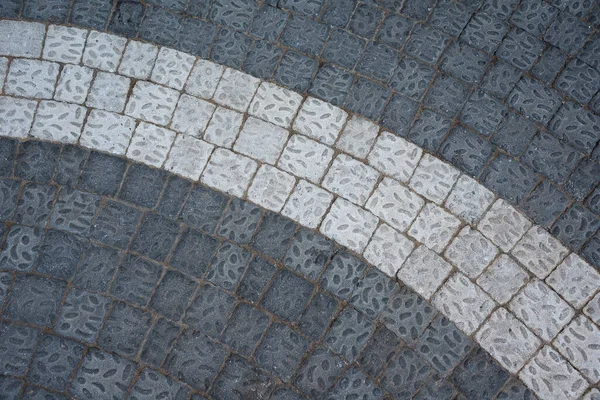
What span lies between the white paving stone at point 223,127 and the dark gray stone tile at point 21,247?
1313 millimetres

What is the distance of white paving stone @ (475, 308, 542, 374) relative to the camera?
12.6 feet

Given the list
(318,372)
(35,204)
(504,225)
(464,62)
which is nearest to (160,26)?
(35,204)

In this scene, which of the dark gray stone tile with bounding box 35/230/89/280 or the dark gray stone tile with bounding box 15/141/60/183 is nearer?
the dark gray stone tile with bounding box 35/230/89/280

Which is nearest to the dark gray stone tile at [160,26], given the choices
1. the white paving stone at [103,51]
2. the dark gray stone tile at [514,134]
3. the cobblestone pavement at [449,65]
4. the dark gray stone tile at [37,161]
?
the cobblestone pavement at [449,65]

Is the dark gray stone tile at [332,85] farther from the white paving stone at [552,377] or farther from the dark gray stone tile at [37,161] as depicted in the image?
the white paving stone at [552,377]

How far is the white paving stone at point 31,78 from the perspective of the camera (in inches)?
162

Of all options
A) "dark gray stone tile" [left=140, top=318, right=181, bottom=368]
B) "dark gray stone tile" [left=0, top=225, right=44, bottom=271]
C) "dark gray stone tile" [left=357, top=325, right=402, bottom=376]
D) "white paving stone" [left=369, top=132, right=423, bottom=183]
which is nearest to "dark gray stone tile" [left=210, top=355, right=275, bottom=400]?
"dark gray stone tile" [left=140, top=318, right=181, bottom=368]

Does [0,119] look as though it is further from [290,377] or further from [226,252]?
[290,377]

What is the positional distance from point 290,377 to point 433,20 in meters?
2.65

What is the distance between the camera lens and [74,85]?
414 centimetres

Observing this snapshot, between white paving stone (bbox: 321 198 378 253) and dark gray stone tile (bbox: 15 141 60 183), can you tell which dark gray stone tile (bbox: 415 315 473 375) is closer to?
white paving stone (bbox: 321 198 378 253)

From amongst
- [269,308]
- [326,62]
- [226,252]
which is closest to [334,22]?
[326,62]

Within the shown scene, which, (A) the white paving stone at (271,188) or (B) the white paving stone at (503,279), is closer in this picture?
(B) the white paving stone at (503,279)

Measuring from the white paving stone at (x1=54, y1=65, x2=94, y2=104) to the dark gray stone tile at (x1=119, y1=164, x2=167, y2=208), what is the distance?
2.07 feet
